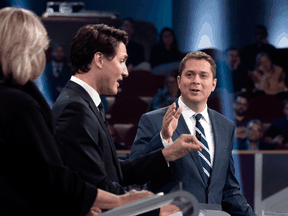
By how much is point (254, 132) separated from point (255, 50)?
47.8 inches

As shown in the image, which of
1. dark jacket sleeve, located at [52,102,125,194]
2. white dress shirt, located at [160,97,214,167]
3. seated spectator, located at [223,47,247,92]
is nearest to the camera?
dark jacket sleeve, located at [52,102,125,194]

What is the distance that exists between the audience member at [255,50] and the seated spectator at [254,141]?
0.86 m

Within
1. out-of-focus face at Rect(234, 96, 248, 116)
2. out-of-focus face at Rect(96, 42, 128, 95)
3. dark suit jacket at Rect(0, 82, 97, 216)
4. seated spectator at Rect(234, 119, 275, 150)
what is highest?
out-of-focus face at Rect(96, 42, 128, 95)

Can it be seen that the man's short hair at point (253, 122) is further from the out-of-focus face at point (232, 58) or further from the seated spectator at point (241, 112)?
the out-of-focus face at point (232, 58)

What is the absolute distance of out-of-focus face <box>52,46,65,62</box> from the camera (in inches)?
193

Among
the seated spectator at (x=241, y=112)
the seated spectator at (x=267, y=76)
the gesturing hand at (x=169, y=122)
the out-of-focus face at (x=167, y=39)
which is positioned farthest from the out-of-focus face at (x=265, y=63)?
the gesturing hand at (x=169, y=122)

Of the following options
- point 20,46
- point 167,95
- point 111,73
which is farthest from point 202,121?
point 167,95

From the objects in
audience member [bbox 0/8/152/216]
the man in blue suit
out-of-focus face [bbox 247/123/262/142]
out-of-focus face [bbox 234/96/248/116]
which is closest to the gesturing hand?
the man in blue suit

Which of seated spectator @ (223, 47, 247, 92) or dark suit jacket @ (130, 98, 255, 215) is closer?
dark suit jacket @ (130, 98, 255, 215)

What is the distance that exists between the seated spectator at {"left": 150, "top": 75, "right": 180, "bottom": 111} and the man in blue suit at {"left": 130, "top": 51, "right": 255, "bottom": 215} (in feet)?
9.24

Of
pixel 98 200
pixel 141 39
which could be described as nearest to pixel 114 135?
pixel 141 39

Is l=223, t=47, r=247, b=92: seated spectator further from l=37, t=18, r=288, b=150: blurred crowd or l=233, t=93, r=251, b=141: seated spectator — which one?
l=233, t=93, r=251, b=141: seated spectator

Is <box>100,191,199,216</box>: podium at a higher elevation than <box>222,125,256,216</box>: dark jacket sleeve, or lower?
higher

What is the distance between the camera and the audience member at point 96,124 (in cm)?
106
